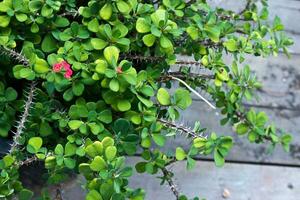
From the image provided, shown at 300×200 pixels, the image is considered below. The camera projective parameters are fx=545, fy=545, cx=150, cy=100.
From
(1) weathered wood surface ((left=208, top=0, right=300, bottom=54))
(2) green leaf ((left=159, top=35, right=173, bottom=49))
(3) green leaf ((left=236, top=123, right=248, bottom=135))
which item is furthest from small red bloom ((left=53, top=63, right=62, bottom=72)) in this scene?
(1) weathered wood surface ((left=208, top=0, right=300, bottom=54))

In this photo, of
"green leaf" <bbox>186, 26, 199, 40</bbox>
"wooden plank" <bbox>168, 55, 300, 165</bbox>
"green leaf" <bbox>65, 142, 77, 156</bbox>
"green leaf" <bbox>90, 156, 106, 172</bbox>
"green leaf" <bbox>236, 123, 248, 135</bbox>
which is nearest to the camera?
"green leaf" <bbox>90, 156, 106, 172</bbox>

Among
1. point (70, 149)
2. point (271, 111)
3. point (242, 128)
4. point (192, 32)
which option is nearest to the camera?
point (70, 149)

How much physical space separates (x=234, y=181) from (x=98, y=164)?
0.89m

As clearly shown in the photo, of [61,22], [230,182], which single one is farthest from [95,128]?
Result: [230,182]

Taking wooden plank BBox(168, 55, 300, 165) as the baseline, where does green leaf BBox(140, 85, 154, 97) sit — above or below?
above

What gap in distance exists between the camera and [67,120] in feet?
3.60

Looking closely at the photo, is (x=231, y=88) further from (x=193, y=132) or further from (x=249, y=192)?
(x=249, y=192)

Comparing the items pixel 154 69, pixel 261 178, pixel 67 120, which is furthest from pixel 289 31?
pixel 67 120

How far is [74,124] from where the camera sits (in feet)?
3.50

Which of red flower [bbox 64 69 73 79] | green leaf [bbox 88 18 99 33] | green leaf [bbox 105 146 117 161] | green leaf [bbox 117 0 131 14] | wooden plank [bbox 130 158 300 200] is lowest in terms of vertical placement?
wooden plank [bbox 130 158 300 200]

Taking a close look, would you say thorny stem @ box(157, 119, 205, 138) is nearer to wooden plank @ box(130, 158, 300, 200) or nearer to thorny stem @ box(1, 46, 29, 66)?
thorny stem @ box(1, 46, 29, 66)

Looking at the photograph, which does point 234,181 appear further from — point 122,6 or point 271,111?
point 122,6

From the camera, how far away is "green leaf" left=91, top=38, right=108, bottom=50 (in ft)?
3.52

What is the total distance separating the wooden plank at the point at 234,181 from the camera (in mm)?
1678
